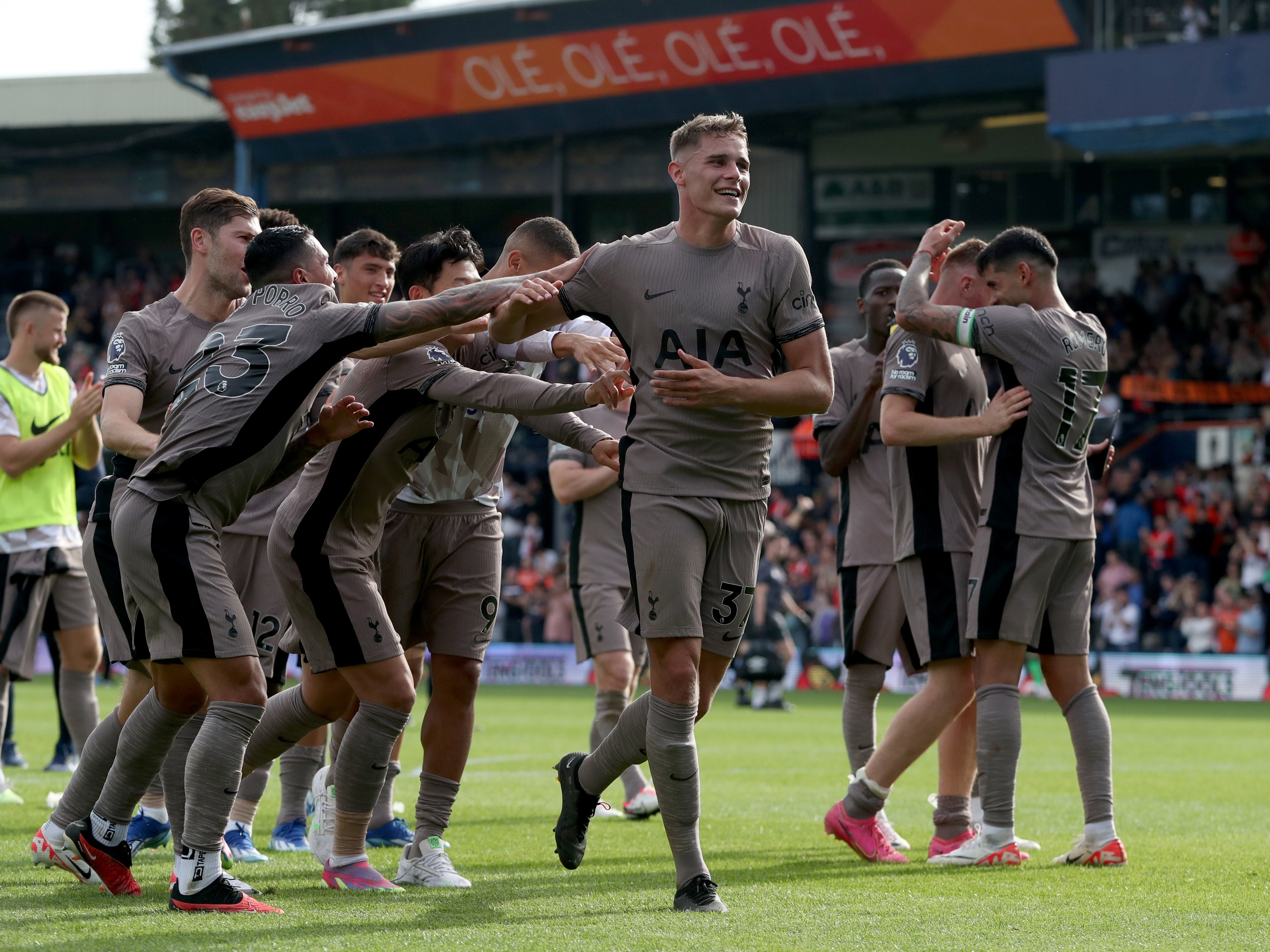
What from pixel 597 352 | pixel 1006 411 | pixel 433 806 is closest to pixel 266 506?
pixel 433 806

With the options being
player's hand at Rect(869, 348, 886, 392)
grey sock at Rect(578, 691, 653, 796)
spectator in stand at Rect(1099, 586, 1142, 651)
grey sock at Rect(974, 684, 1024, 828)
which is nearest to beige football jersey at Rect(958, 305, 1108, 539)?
grey sock at Rect(974, 684, 1024, 828)

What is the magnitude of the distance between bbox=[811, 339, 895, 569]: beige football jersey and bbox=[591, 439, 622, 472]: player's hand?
179 cm

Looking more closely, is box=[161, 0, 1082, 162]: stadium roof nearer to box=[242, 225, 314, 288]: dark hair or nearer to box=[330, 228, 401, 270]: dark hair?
box=[330, 228, 401, 270]: dark hair

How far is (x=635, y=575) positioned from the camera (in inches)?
209

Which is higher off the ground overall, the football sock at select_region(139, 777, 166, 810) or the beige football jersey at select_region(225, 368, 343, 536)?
the beige football jersey at select_region(225, 368, 343, 536)

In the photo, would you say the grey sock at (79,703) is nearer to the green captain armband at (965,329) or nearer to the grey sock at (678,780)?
the grey sock at (678,780)

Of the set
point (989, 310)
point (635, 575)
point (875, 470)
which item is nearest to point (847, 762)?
point (875, 470)

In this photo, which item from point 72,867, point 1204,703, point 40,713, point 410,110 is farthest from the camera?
point 410,110

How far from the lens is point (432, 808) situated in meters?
5.89

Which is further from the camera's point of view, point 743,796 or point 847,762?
point 847,762

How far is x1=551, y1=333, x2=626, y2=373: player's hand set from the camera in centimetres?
541

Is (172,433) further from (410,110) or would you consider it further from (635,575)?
(410,110)

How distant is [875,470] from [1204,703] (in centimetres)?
1431

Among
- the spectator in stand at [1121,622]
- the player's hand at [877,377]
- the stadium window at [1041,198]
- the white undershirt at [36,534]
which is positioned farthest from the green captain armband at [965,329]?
the stadium window at [1041,198]
